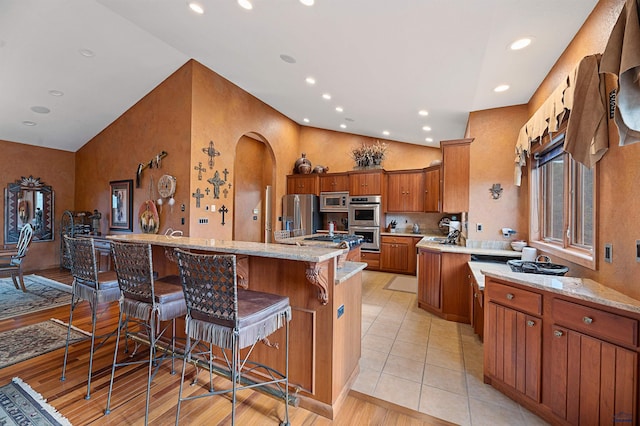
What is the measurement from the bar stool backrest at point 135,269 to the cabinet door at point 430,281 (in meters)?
3.22

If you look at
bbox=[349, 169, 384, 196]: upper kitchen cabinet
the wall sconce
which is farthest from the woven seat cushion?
bbox=[349, 169, 384, 196]: upper kitchen cabinet

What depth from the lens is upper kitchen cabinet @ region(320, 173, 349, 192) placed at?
21.2 ft

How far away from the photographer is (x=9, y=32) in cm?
350

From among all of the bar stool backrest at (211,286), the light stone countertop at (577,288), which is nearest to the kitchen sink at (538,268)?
the light stone countertop at (577,288)

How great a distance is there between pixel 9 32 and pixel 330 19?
4.37 meters

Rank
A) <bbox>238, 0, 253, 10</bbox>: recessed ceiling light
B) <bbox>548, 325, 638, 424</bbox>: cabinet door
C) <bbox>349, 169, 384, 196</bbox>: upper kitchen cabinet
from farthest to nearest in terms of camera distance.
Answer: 1. <bbox>349, 169, 384, 196</bbox>: upper kitchen cabinet
2. <bbox>238, 0, 253, 10</bbox>: recessed ceiling light
3. <bbox>548, 325, 638, 424</bbox>: cabinet door

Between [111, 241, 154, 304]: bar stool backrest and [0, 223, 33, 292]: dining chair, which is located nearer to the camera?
[111, 241, 154, 304]: bar stool backrest

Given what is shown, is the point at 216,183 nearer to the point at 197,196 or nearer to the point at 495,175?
the point at 197,196

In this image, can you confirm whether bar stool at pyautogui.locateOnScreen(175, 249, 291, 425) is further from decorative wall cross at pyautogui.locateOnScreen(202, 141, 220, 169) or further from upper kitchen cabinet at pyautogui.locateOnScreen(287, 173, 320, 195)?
upper kitchen cabinet at pyautogui.locateOnScreen(287, 173, 320, 195)

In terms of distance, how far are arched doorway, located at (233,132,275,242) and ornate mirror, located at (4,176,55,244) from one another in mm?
4067

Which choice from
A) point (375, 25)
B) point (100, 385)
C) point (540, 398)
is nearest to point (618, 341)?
point (540, 398)

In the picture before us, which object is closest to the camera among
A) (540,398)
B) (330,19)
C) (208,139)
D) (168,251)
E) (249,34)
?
(540,398)

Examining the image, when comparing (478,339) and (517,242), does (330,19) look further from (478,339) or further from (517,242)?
(478,339)

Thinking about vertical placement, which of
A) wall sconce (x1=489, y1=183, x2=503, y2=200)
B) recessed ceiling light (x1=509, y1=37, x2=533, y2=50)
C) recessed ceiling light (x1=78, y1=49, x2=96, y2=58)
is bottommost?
wall sconce (x1=489, y1=183, x2=503, y2=200)
